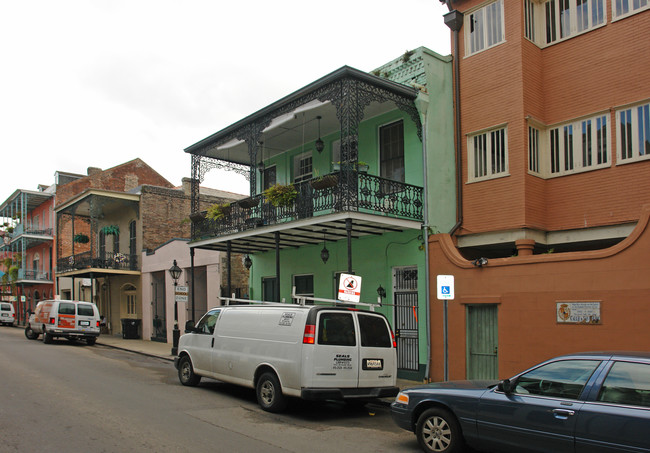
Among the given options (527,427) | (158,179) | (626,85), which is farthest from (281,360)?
(158,179)

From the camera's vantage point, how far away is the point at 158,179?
38812mm

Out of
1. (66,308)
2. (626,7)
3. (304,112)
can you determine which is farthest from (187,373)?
(66,308)

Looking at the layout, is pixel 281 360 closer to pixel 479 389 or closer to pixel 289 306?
pixel 289 306

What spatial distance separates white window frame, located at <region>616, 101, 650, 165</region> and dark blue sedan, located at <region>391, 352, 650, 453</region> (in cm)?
697

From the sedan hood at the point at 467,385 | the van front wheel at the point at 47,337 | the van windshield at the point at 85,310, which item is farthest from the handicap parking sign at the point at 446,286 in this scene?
the van front wheel at the point at 47,337

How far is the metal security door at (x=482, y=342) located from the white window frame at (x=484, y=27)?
636cm

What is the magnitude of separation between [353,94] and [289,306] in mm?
5478

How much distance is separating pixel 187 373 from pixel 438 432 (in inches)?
270

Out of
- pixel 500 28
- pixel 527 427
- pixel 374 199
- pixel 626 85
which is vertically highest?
pixel 500 28

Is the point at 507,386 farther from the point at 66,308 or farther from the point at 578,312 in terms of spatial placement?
the point at 66,308

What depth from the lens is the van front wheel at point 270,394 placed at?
31.3 ft

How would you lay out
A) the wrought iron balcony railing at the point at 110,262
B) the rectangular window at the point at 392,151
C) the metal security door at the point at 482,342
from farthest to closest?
the wrought iron balcony railing at the point at 110,262, the rectangular window at the point at 392,151, the metal security door at the point at 482,342

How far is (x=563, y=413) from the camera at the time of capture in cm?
592

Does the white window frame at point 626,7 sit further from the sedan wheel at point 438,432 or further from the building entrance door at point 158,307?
the building entrance door at point 158,307
